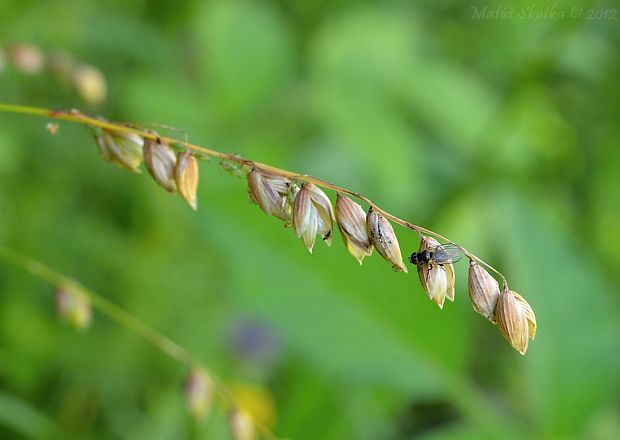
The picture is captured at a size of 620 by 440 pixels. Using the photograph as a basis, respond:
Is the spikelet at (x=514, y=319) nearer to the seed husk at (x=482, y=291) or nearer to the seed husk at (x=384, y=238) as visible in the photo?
the seed husk at (x=482, y=291)

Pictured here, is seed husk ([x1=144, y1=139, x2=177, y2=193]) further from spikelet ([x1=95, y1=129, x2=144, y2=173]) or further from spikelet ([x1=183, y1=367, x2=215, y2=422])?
spikelet ([x1=183, y1=367, x2=215, y2=422])

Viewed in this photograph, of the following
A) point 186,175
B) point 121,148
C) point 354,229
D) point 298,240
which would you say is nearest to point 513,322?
point 354,229

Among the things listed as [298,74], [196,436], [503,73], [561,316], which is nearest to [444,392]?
[561,316]

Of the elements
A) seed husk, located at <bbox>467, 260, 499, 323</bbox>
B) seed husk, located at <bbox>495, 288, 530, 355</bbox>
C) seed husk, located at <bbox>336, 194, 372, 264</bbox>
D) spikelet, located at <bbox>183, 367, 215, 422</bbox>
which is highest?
seed husk, located at <bbox>336, 194, 372, 264</bbox>

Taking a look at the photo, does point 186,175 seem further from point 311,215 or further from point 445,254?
point 445,254

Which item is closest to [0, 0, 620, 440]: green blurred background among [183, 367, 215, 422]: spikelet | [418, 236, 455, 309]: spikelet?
[183, 367, 215, 422]: spikelet

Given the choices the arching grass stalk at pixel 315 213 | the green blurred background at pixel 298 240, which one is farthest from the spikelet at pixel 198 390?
the green blurred background at pixel 298 240

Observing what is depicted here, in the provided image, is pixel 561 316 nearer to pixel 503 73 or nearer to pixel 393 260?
pixel 393 260
